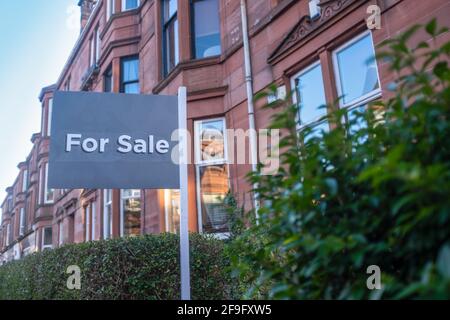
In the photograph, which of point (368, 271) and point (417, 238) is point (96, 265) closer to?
point (368, 271)

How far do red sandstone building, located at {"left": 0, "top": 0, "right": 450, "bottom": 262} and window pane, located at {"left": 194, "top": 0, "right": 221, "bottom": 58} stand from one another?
0.02 m

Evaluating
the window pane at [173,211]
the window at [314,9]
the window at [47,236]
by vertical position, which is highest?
the window at [314,9]

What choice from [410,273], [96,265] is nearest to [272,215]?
[410,273]

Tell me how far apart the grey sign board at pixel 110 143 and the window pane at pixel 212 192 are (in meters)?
3.51

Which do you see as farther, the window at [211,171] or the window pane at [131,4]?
the window pane at [131,4]

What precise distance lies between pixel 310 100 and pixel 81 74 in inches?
488

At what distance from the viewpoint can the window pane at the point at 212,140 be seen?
7883 mm

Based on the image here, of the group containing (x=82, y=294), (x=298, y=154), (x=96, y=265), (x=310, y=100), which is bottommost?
(x=82, y=294)

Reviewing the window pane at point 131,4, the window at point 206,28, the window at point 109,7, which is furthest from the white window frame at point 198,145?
the window at point 109,7

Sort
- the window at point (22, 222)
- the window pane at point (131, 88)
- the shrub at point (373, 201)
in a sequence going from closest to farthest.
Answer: the shrub at point (373, 201) → the window pane at point (131, 88) → the window at point (22, 222)

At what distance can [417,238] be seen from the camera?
127 centimetres

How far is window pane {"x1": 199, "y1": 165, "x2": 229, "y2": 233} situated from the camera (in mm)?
7614

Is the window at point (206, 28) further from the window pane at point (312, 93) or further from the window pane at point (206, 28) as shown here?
the window pane at point (312, 93)

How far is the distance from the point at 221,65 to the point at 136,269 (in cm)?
470
